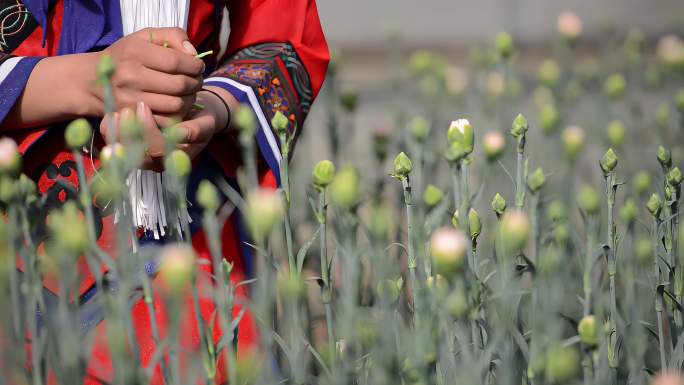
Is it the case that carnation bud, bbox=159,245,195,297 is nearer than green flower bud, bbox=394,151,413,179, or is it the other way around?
carnation bud, bbox=159,245,195,297

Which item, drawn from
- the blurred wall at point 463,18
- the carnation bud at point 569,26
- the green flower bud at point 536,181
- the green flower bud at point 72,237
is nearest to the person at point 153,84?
the green flower bud at point 72,237

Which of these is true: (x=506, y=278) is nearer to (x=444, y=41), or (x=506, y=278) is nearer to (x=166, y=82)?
(x=166, y=82)

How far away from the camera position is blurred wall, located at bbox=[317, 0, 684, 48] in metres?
2.50

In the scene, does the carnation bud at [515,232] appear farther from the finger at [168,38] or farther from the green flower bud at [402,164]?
the finger at [168,38]

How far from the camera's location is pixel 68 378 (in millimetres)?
430

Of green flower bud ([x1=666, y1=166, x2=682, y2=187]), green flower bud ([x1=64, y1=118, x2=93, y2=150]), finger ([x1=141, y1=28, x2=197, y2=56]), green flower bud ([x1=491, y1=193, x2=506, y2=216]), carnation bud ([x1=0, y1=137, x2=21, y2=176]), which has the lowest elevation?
green flower bud ([x1=491, y1=193, x2=506, y2=216])

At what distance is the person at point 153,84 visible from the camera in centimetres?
59

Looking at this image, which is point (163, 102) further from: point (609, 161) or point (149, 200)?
point (609, 161)

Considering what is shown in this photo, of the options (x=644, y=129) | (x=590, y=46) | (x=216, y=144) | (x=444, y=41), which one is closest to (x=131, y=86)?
(x=216, y=144)

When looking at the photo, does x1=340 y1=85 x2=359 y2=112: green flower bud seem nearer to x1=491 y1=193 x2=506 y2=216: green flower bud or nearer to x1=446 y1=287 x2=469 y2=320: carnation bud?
x1=491 y1=193 x2=506 y2=216: green flower bud

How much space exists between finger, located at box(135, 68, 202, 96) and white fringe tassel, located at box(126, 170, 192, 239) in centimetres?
9

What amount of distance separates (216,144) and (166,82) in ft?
0.46

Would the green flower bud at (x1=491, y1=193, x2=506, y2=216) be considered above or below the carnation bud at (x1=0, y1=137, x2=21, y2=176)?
below

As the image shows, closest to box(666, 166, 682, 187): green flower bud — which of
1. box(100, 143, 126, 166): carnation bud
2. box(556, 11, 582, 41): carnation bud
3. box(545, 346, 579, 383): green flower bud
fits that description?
box(545, 346, 579, 383): green flower bud
